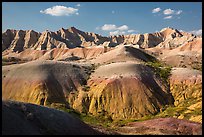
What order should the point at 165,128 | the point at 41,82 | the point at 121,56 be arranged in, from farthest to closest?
1. the point at 121,56
2. the point at 41,82
3. the point at 165,128

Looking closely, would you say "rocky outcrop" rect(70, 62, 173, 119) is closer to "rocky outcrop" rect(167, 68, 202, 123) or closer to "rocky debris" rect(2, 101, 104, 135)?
"rocky outcrop" rect(167, 68, 202, 123)

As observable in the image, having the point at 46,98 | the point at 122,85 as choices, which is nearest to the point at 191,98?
the point at 122,85

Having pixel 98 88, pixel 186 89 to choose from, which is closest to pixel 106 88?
pixel 98 88

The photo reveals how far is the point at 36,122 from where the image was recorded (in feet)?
68.6

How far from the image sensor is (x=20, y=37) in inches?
7067

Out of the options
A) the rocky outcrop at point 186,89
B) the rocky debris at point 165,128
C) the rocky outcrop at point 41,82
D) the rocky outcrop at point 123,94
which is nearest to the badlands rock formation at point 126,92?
the rocky outcrop at point 123,94

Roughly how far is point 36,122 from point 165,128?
12.8 m

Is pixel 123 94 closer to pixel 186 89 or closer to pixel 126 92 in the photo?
pixel 126 92

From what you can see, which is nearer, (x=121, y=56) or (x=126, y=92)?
(x=126, y=92)

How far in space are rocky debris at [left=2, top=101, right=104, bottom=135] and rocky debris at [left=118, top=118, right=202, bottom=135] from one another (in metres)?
4.06

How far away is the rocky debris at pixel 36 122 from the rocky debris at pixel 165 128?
4056 mm

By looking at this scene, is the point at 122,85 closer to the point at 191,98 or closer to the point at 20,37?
the point at 191,98

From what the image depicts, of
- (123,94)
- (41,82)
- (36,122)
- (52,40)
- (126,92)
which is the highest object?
(52,40)

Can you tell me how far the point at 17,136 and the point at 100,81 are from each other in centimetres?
4097
